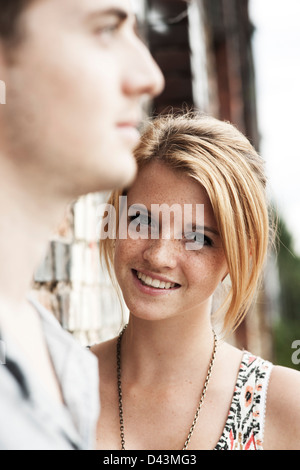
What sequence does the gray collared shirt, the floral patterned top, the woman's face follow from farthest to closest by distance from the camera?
the floral patterned top < the woman's face < the gray collared shirt

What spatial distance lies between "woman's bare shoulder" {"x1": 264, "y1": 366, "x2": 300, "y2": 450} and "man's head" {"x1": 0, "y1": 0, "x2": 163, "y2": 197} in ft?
3.86

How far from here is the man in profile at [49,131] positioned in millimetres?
601

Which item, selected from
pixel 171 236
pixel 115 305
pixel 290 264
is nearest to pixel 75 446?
pixel 171 236

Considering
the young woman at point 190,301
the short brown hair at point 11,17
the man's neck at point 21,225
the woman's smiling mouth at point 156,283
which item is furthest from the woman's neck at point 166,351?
the short brown hair at point 11,17

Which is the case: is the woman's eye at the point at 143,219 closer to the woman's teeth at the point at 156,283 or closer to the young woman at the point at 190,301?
the young woman at the point at 190,301

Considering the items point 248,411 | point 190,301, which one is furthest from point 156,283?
point 248,411

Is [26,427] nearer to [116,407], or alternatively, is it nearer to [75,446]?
[75,446]

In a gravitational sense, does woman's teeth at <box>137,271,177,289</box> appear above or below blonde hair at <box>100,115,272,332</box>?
below

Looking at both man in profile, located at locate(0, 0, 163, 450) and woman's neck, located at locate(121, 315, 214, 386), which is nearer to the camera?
man in profile, located at locate(0, 0, 163, 450)

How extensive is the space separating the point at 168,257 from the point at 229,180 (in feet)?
0.93

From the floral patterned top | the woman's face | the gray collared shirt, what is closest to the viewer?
the gray collared shirt

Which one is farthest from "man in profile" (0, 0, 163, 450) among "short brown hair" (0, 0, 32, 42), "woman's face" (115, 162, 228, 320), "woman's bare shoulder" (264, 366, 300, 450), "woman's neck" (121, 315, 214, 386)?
"woman's bare shoulder" (264, 366, 300, 450)

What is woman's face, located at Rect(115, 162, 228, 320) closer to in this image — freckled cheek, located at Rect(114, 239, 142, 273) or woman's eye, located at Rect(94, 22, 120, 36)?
freckled cheek, located at Rect(114, 239, 142, 273)

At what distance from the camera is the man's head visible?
0.60m
